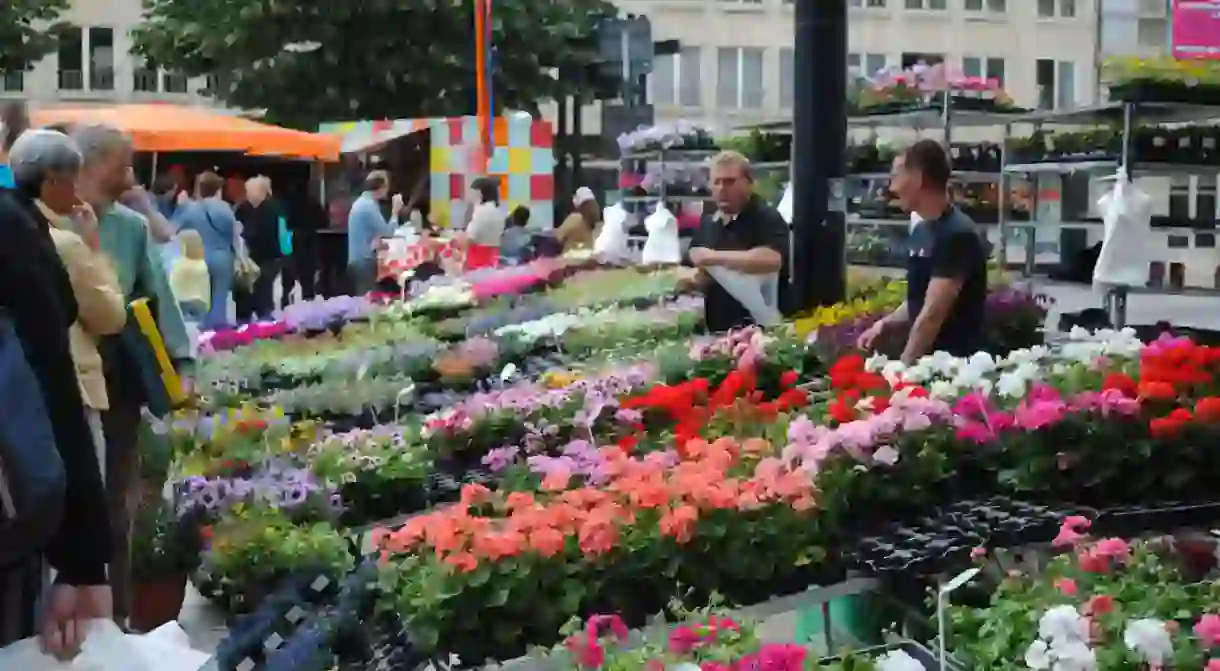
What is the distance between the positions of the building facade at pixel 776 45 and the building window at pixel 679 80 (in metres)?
0.03

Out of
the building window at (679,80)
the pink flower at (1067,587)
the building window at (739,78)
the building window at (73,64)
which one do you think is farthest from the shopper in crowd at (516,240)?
the building window at (739,78)

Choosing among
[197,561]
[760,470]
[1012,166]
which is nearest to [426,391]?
[197,561]

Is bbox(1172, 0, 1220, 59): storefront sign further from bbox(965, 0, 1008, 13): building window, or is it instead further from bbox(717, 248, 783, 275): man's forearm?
→ bbox(965, 0, 1008, 13): building window

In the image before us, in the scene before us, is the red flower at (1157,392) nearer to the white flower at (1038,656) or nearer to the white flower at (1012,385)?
the white flower at (1012,385)

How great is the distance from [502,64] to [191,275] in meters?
22.2

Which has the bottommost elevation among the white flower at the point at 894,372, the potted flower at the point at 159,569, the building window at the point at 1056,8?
the potted flower at the point at 159,569

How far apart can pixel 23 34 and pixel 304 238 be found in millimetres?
19838

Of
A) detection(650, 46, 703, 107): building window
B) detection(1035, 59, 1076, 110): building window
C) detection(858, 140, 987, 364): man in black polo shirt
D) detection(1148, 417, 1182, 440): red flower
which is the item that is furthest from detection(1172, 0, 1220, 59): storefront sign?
detection(1035, 59, 1076, 110): building window

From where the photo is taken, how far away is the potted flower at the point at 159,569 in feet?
20.4

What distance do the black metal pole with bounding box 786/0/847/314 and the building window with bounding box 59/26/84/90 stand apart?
4219 cm

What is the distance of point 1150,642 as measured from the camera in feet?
11.2

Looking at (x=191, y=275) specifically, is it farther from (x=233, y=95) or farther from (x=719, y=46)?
(x=719, y=46)

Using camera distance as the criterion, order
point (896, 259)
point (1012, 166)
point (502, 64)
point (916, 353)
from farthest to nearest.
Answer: point (502, 64) < point (896, 259) < point (1012, 166) < point (916, 353)

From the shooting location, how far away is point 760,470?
5078mm
